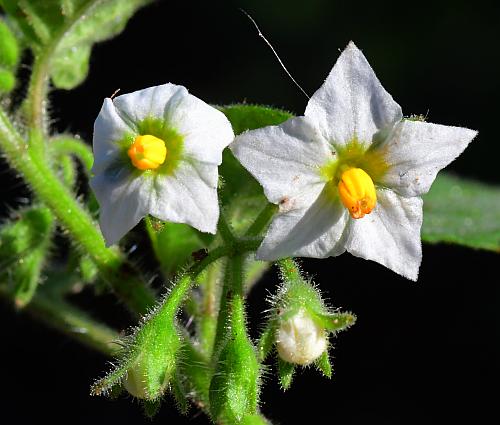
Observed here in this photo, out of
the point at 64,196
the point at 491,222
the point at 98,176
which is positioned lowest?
the point at 491,222

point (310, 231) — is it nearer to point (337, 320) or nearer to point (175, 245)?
point (337, 320)

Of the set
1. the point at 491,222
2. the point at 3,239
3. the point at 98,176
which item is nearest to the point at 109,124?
the point at 98,176

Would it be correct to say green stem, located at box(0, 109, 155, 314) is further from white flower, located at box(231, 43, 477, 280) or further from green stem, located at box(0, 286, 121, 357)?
white flower, located at box(231, 43, 477, 280)

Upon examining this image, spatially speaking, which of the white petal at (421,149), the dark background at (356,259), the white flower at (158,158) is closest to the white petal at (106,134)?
the white flower at (158,158)

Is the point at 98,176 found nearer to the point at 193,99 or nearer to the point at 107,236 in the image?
the point at 107,236

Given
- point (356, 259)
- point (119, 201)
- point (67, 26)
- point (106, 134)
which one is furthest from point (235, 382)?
point (356, 259)

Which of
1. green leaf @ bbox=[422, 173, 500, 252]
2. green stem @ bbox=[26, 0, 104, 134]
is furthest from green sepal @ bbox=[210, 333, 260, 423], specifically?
green leaf @ bbox=[422, 173, 500, 252]
